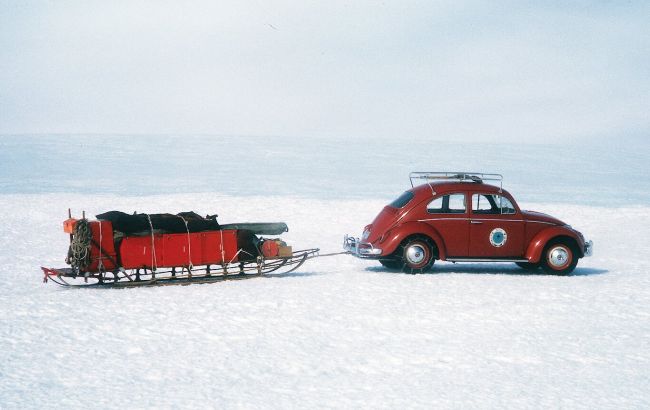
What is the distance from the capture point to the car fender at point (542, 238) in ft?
38.7

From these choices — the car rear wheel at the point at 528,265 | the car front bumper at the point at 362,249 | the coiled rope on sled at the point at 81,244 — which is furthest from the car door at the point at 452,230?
the coiled rope on sled at the point at 81,244

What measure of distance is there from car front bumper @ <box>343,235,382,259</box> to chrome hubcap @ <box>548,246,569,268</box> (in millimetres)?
3311

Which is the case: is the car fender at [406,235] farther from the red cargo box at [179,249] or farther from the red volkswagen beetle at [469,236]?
the red cargo box at [179,249]

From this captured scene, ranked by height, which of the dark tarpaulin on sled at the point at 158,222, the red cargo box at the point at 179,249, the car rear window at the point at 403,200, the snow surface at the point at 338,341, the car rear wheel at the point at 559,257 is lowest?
the snow surface at the point at 338,341

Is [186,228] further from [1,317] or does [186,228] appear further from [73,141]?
[73,141]

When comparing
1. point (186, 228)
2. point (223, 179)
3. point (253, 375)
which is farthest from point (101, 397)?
point (223, 179)

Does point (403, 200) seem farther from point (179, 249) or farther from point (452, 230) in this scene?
point (179, 249)

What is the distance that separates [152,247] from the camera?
10.3 m

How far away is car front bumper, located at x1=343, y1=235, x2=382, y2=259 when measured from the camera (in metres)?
11.7

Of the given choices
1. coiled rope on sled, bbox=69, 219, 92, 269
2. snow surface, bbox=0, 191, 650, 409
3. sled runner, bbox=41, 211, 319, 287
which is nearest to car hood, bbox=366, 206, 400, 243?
snow surface, bbox=0, 191, 650, 409

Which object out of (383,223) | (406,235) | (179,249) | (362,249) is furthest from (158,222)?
(406,235)

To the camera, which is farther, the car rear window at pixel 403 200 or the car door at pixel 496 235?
the car rear window at pixel 403 200

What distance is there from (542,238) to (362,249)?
133 inches

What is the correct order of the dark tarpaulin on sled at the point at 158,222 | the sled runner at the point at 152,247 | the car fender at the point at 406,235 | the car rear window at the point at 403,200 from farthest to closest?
1. the car rear window at the point at 403,200
2. the car fender at the point at 406,235
3. the dark tarpaulin on sled at the point at 158,222
4. the sled runner at the point at 152,247
